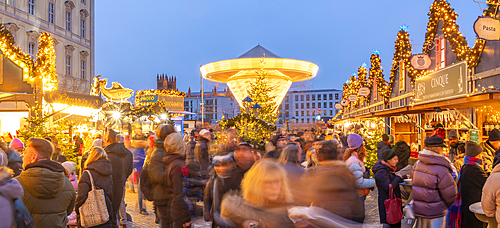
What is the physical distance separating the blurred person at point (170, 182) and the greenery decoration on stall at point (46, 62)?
10662 millimetres

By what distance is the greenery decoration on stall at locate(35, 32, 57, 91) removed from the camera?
13523mm

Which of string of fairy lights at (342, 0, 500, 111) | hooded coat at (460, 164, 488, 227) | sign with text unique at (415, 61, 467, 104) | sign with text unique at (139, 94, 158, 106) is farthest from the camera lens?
sign with text unique at (139, 94, 158, 106)

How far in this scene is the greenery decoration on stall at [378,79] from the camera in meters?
20.3

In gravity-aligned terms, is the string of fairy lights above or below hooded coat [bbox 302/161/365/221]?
above

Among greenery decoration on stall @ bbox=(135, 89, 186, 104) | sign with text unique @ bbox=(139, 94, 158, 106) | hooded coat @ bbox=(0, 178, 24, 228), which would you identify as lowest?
hooded coat @ bbox=(0, 178, 24, 228)

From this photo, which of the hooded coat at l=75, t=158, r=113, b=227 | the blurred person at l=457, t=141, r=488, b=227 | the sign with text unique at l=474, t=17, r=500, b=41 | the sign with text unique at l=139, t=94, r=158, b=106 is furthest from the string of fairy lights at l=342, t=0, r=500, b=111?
the sign with text unique at l=139, t=94, r=158, b=106

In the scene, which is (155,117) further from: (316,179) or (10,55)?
(316,179)

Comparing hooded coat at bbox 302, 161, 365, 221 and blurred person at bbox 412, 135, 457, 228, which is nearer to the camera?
hooded coat at bbox 302, 161, 365, 221

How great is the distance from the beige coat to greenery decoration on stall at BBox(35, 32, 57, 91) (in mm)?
14074

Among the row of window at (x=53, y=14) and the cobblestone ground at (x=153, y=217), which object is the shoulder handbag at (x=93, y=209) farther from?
the row of window at (x=53, y=14)

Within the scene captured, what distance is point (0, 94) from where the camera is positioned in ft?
44.6

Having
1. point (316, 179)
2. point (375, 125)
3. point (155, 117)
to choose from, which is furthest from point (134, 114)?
point (316, 179)

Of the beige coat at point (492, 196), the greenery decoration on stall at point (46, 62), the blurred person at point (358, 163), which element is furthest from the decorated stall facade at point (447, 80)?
the greenery decoration on stall at point (46, 62)

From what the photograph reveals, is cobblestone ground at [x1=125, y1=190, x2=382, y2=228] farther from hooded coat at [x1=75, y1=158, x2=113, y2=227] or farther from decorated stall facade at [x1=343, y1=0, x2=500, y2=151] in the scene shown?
decorated stall facade at [x1=343, y1=0, x2=500, y2=151]
